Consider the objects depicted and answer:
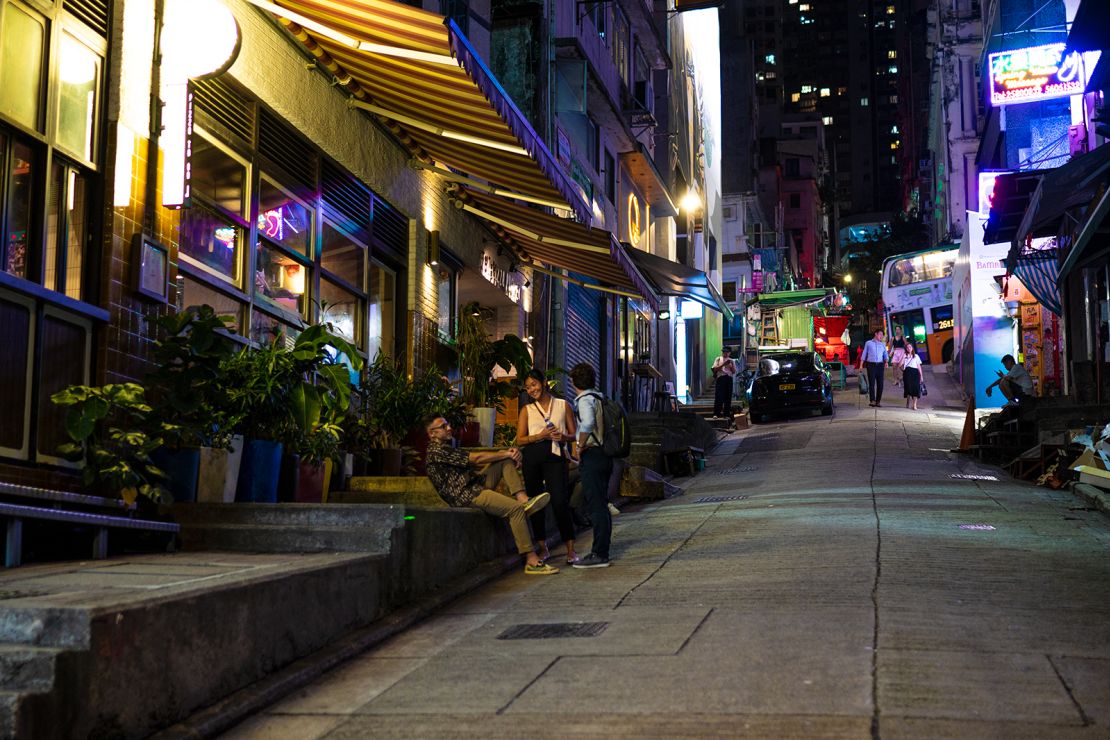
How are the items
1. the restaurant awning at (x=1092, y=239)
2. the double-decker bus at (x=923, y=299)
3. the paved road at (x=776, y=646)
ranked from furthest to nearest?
1. the double-decker bus at (x=923, y=299)
2. the restaurant awning at (x=1092, y=239)
3. the paved road at (x=776, y=646)

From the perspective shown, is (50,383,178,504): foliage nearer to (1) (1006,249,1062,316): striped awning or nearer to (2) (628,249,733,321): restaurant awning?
(2) (628,249,733,321): restaurant awning

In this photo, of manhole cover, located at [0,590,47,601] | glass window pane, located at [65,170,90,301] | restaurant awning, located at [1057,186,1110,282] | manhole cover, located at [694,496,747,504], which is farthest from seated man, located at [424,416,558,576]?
restaurant awning, located at [1057,186,1110,282]

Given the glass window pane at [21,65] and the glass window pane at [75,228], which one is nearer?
the glass window pane at [21,65]

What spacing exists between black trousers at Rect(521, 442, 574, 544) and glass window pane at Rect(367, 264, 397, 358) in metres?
4.04

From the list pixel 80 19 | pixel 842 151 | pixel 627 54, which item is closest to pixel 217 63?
pixel 80 19

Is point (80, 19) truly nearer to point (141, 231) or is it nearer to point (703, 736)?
point (141, 231)

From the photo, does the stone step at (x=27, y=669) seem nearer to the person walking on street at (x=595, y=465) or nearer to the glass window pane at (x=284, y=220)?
the person walking on street at (x=595, y=465)

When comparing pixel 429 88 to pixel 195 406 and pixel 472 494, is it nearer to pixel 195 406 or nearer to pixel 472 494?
pixel 472 494

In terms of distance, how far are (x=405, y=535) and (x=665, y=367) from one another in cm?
2883

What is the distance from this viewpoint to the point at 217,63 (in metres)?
8.76

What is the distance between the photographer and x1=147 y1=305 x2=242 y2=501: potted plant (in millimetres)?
8250

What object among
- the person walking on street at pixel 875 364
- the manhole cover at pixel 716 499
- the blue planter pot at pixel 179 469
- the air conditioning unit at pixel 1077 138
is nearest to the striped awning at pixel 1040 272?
the air conditioning unit at pixel 1077 138

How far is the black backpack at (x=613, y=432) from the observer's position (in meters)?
10.2

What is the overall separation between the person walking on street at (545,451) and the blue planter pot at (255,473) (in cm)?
224
